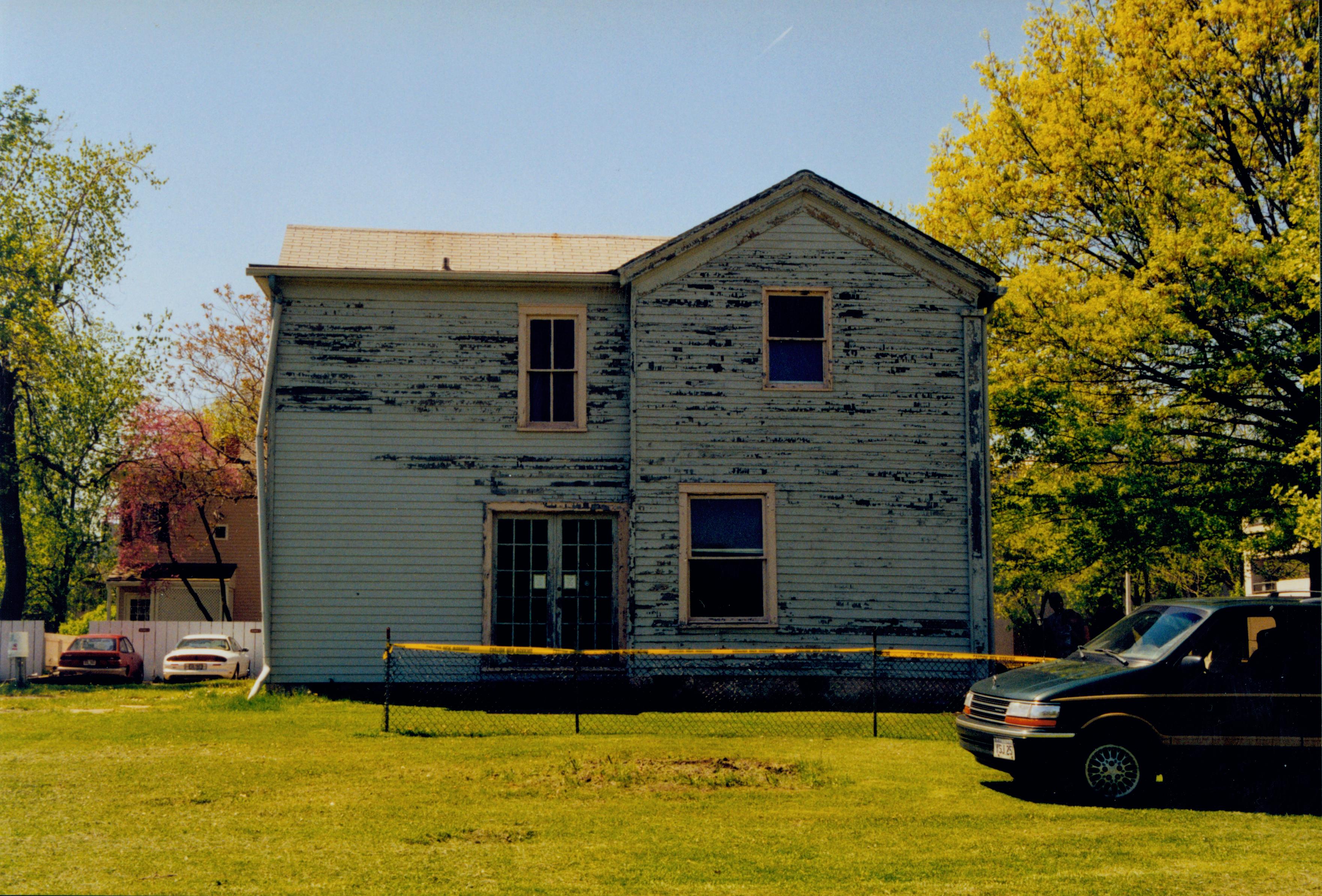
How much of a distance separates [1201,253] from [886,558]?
7.73 m

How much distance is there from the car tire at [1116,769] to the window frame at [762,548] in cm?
714

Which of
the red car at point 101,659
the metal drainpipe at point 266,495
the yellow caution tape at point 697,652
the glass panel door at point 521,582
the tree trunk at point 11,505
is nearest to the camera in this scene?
the yellow caution tape at point 697,652

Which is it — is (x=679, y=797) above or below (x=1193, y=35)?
below

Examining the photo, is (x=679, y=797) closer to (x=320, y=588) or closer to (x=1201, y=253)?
(x=320, y=588)

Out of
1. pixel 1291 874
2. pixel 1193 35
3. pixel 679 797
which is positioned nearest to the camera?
pixel 1291 874

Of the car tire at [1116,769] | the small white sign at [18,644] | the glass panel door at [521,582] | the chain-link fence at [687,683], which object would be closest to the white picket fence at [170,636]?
the small white sign at [18,644]

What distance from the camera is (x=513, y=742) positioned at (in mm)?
12680

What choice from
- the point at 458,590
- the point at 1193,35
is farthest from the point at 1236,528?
the point at 458,590

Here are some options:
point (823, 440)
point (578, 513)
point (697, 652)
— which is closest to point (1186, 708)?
point (697, 652)

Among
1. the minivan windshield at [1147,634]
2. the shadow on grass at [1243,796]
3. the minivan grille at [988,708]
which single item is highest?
the minivan windshield at [1147,634]

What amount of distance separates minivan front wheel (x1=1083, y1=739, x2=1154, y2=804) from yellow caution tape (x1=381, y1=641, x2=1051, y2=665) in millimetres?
2708

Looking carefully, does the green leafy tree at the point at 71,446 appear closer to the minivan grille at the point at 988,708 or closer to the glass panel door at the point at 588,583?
the glass panel door at the point at 588,583

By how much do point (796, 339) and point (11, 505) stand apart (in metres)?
29.6

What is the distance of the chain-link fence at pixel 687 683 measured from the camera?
16234 mm
